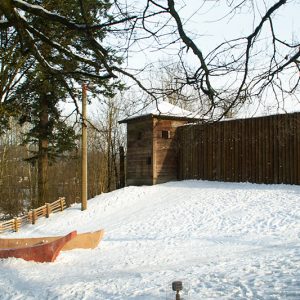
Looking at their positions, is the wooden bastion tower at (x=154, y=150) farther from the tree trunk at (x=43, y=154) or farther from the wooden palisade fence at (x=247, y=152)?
the tree trunk at (x=43, y=154)

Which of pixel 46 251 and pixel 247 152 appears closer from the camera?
pixel 46 251

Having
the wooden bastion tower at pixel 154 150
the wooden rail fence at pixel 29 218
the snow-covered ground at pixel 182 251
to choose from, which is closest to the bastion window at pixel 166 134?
the wooden bastion tower at pixel 154 150

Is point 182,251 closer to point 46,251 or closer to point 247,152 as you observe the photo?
Answer: point 46,251

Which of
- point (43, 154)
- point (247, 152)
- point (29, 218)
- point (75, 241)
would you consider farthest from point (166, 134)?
point (75, 241)

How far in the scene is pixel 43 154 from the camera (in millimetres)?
20703

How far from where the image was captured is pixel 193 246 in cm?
1048

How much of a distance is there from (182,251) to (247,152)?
371 inches

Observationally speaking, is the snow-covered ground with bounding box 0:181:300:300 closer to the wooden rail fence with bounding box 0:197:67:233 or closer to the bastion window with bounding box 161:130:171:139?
the wooden rail fence with bounding box 0:197:67:233

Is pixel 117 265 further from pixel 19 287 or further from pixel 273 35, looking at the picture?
pixel 273 35

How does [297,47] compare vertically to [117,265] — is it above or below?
above

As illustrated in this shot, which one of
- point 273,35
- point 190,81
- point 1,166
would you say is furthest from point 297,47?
point 1,166

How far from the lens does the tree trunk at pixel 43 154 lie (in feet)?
67.3

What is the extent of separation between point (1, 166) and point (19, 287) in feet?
78.0

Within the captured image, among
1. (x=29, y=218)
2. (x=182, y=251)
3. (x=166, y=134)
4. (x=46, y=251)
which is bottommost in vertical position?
(x=29, y=218)
